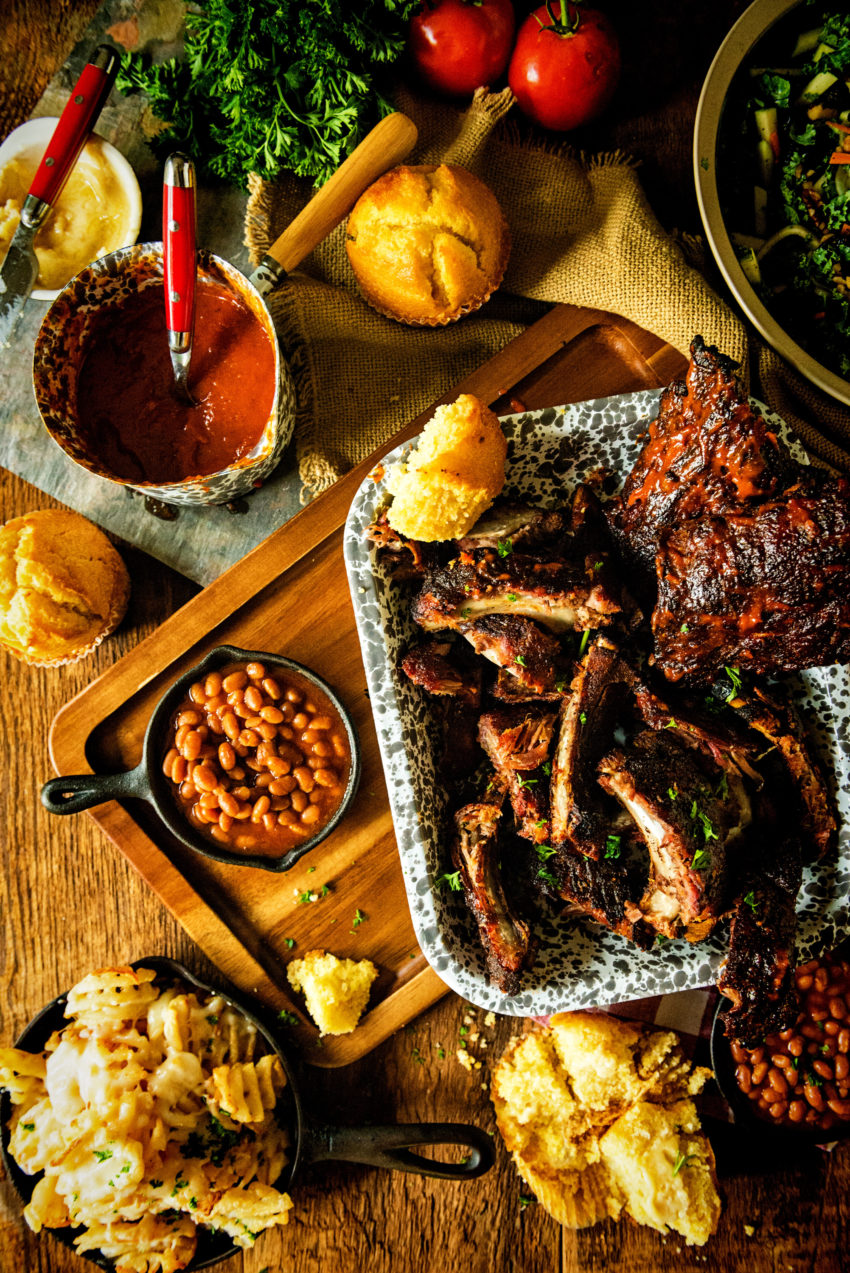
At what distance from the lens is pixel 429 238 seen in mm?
2943

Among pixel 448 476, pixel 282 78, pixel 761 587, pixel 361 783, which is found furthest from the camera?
pixel 361 783

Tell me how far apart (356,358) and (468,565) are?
3.57 feet

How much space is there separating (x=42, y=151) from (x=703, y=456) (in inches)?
109

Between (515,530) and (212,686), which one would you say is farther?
(212,686)

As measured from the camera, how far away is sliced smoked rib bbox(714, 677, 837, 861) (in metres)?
2.74

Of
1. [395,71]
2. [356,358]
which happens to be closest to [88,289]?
[356,358]

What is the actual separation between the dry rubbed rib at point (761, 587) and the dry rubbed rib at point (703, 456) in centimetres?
8

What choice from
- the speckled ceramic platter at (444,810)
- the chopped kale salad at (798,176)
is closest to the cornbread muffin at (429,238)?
the speckled ceramic platter at (444,810)

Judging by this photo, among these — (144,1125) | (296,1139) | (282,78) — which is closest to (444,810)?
(296,1139)

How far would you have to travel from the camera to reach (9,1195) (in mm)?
3463

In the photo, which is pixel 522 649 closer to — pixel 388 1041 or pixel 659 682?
pixel 659 682

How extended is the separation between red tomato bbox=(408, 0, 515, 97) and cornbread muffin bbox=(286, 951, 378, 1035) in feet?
10.8

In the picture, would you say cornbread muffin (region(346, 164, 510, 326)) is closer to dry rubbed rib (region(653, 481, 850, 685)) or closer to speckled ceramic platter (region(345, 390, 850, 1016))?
speckled ceramic platter (region(345, 390, 850, 1016))

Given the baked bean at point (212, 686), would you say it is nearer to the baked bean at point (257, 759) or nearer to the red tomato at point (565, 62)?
the baked bean at point (257, 759)
